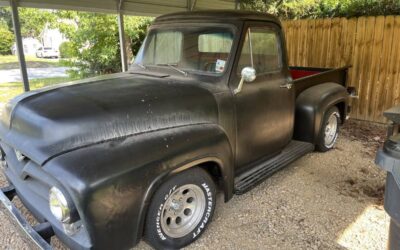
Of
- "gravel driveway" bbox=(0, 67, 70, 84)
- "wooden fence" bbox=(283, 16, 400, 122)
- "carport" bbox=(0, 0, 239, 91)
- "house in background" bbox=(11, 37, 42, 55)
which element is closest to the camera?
"carport" bbox=(0, 0, 239, 91)

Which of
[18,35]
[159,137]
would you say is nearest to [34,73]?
[18,35]

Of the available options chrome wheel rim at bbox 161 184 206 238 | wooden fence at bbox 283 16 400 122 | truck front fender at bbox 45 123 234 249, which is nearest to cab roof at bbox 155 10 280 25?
truck front fender at bbox 45 123 234 249

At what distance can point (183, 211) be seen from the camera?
9.54ft

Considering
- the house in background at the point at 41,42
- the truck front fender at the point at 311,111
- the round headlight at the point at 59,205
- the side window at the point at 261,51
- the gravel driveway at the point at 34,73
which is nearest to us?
the round headlight at the point at 59,205

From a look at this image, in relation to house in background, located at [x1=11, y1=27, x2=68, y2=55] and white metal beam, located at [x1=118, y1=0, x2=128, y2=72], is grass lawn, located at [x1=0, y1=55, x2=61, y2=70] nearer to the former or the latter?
house in background, located at [x1=11, y1=27, x2=68, y2=55]

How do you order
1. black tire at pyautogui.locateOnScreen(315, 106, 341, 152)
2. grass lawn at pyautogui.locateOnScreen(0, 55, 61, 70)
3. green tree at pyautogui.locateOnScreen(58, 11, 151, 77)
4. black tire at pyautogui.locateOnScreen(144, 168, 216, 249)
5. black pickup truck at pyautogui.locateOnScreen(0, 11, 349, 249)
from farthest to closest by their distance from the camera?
grass lawn at pyautogui.locateOnScreen(0, 55, 61, 70)
green tree at pyautogui.locateOnScreen(58, 11, 151, 77)
black tire at pyautogui.locateOnScreen(315, 106, 341, 152)
black tire at pyautogui.locateOnScreen(144, 168, 216, 249)
black pickup truck at pyautogui.locateOnScreen(0, 11, 349, 249)

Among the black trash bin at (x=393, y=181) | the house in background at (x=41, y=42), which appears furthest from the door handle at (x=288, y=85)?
the house in background at (x=41, y=42)

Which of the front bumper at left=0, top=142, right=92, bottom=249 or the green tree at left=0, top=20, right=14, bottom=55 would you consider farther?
the green tree at left=0, top=20, right=14, bottom=55

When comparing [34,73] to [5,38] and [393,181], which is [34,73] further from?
[393,181]

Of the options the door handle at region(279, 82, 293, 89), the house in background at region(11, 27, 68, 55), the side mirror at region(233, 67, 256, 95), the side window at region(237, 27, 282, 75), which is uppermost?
A: the house in background at region(11, 27, 68, 55)

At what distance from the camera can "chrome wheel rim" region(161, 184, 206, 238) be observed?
8.98 ft

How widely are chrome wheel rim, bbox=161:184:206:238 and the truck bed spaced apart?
2.43 metres

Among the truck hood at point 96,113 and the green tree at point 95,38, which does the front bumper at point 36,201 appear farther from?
the green tree at point 95,38

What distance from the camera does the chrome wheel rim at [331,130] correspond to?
5278 mm
